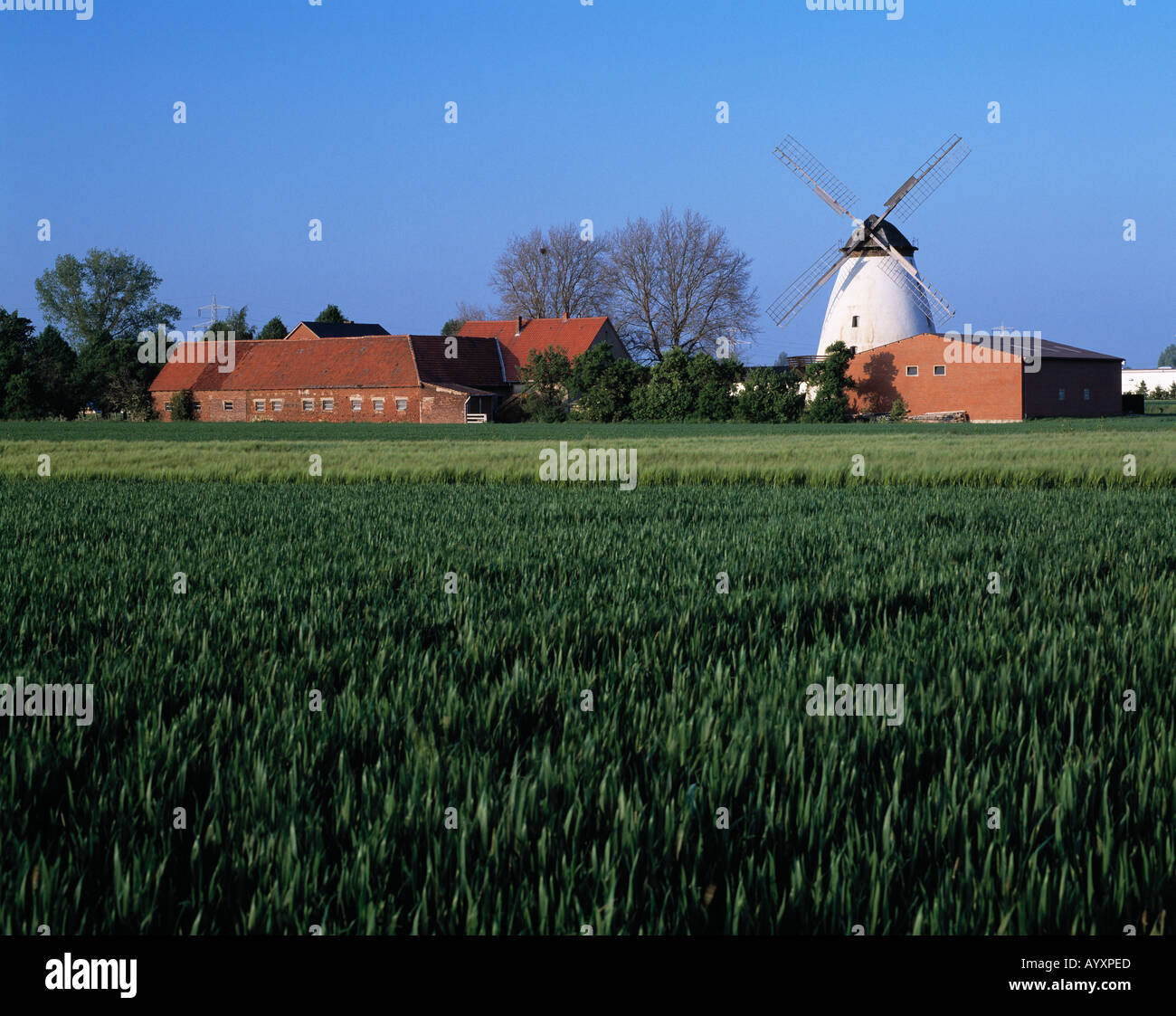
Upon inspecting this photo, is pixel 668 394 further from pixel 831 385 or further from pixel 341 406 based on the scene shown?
pixel 341 406

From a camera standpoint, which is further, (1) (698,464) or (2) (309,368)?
(2) (309,368)

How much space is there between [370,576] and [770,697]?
3544mm

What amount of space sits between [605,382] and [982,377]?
21.1 metres

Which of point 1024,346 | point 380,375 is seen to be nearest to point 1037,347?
point 1024,346

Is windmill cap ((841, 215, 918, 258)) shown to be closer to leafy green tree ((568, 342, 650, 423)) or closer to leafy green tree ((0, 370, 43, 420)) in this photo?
leafy green tree ((568, 342, 650, 423))

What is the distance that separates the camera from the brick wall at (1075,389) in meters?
51.3

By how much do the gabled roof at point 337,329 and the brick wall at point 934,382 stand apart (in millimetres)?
38796

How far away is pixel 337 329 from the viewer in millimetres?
79750

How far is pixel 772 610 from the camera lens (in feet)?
16.3

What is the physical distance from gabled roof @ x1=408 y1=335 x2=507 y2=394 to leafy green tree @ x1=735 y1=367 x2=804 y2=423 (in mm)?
18701

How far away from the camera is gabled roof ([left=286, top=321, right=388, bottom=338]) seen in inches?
2933
